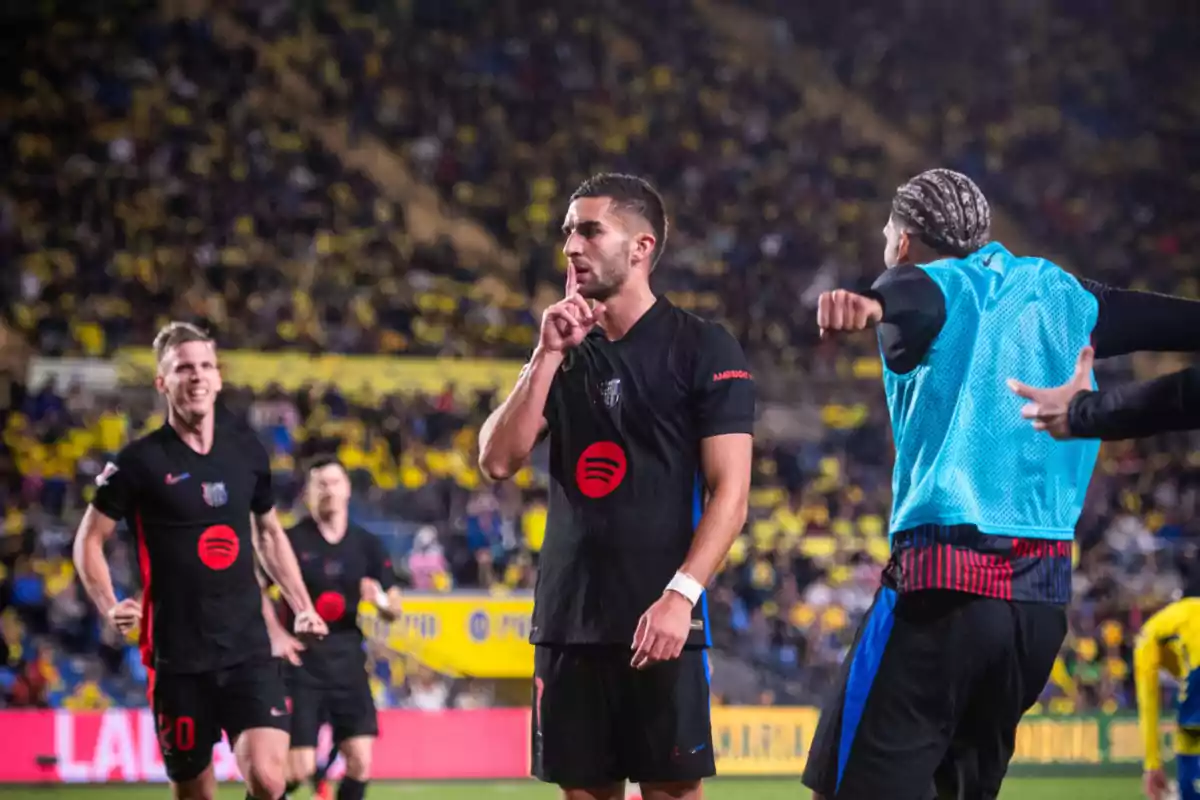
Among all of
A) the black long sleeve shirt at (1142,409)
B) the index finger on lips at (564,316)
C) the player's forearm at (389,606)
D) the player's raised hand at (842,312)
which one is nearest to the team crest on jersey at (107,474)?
the player's forearm at (389,606)

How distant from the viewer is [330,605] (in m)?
10.4

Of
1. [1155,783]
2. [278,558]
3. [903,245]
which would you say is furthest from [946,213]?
[278,558]

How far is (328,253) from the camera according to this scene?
2216cm

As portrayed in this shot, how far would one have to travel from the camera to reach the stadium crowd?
56.0 ft

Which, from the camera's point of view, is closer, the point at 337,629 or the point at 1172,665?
the point at 1172,665

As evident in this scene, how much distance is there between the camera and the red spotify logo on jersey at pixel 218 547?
24.5 ft

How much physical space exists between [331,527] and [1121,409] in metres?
7.40

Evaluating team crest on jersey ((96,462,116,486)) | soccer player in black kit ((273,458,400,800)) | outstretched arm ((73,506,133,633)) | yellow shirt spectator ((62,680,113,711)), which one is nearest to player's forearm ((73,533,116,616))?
outstretched arm ((73,506,133,633))

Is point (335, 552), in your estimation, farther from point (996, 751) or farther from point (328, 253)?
point (328, 253)

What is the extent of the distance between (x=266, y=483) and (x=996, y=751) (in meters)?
4.42

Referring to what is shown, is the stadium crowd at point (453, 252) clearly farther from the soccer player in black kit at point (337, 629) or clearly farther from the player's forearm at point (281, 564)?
the player's forearm at point (281, 564)

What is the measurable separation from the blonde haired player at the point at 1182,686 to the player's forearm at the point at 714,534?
276 centimetres

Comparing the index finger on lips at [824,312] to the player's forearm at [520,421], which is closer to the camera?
the index finger on lips at [824,312]

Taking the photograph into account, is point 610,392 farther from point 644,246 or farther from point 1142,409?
point 1142,409
